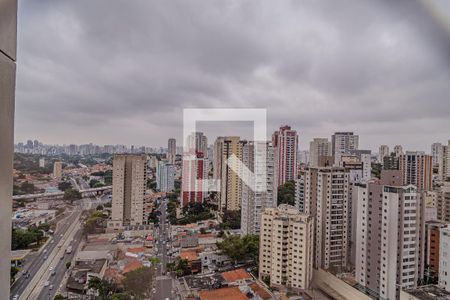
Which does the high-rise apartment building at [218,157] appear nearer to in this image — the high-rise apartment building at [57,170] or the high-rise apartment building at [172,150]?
the high-rise apartment building at [172,150]

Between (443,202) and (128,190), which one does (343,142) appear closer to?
(443,202)

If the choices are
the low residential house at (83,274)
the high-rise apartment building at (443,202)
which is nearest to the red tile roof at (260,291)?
the low residential house at (83,274)

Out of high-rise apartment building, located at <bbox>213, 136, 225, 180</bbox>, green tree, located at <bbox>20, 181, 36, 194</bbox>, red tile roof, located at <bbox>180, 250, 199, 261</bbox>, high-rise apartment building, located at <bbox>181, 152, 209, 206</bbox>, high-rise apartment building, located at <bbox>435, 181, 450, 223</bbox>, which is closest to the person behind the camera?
green tree, located at <bbox>20, 181, 36, 194</bbox>

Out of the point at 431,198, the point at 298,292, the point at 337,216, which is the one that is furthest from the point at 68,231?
the point at 431,198

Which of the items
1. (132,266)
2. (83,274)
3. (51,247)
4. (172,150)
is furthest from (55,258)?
(172,150)

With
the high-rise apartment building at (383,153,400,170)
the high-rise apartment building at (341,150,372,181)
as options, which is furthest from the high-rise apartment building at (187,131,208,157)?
the high-rise apartment building at (383,153,400,170)

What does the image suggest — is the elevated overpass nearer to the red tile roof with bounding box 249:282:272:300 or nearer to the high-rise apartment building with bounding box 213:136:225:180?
the high-rise apartment building with bounding box 213:136:225:180
